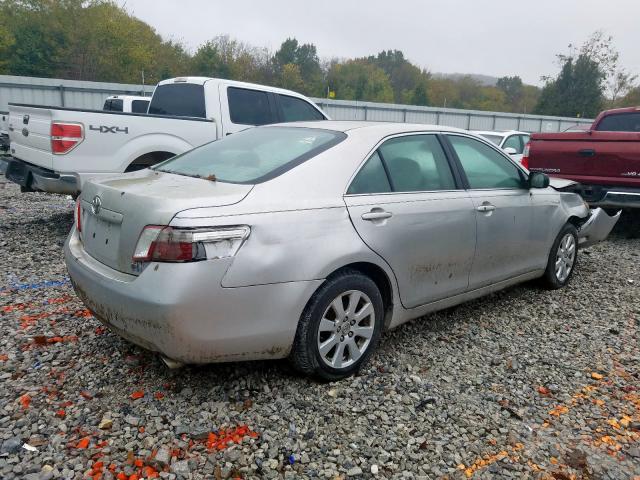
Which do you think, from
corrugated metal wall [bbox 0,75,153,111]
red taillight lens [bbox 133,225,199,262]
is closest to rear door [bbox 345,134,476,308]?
red taillight lens [bbox 133,225,199,262]

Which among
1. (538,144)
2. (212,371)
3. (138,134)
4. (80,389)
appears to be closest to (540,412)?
(212,371)

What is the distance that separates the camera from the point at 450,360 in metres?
3.51

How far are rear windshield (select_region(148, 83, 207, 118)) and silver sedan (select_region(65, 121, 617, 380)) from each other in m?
3.59

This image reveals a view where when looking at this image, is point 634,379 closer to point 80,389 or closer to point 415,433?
point 415,433

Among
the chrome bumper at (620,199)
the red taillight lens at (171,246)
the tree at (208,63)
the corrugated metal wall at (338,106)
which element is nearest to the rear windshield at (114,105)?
the corrugated metal wall at (338,106)

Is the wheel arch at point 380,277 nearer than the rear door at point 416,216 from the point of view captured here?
Yes

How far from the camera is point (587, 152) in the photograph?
22.9 ft

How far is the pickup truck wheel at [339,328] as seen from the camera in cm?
287

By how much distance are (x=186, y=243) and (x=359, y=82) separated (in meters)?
69.3

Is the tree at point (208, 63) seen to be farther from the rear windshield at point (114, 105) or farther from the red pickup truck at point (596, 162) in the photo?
the red pickup truck at point (596, 162)

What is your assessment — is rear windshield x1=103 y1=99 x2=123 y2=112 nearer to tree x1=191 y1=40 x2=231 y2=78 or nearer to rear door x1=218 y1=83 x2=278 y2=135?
rear door x1=218 y1=83 x2=278 y2=135

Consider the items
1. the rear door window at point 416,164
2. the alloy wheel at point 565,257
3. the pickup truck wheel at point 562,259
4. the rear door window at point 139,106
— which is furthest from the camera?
the rear door window at point 139,106

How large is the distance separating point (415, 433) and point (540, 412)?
80cm

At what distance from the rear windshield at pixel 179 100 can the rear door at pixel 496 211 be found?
4.18m
